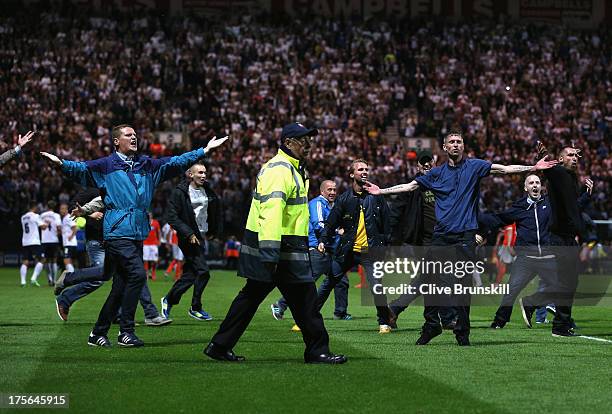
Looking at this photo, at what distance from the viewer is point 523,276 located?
1542cm

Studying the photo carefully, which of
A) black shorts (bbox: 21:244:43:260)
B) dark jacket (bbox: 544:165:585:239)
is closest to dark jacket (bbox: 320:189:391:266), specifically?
dark jacket (bbox: 544:165:585:239)

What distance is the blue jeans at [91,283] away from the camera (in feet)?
46.4

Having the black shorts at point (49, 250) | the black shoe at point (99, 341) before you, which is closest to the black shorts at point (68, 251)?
the black shorts at point (49, 250)

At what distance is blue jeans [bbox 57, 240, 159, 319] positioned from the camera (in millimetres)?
14141

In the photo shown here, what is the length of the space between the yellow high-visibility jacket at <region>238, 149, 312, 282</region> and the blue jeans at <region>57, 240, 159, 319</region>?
452 centimetres

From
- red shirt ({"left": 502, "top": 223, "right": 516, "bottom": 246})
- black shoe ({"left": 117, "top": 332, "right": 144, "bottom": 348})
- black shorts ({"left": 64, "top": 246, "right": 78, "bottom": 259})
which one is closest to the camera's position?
black shoe ({"left": 117, "top": 332, "right": 144, "bottom": 348})

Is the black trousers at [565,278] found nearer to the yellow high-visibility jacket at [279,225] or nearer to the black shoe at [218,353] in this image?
the yellow high-visibility jacket at [279,225]

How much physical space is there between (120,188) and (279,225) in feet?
9.01

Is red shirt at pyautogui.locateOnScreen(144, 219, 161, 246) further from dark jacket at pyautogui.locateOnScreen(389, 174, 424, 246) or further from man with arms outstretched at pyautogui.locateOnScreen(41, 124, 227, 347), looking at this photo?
man with arms outstretched at pyautogui.locateOnScreen(41, 124, 227, 347)

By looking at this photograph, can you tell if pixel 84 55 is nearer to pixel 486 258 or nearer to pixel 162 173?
pixel 486 258

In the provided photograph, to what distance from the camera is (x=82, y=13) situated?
168 ft

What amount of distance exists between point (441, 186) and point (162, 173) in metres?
3.12

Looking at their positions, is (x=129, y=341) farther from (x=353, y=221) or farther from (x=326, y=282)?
(x=353, y=221)

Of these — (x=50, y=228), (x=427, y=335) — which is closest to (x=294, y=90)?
(x=50, y=228)
